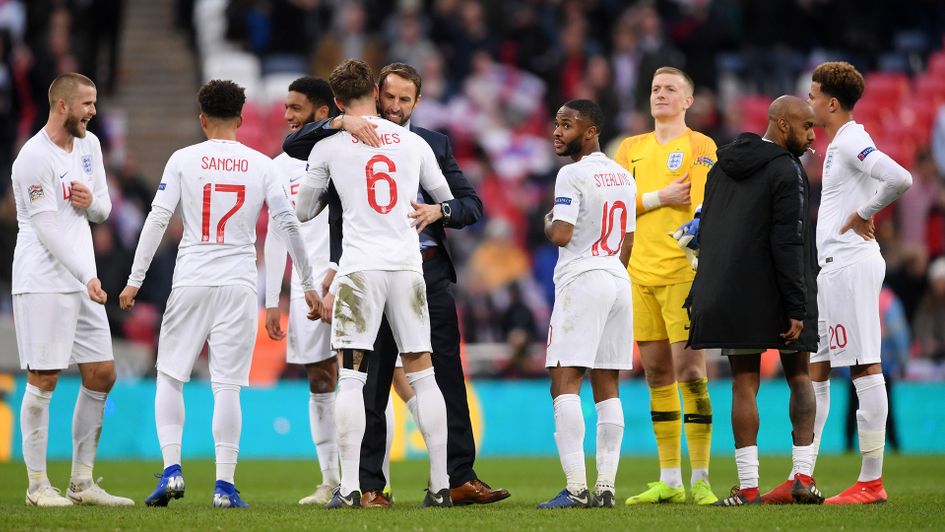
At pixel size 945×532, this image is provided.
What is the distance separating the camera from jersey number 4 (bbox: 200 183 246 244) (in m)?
8.51

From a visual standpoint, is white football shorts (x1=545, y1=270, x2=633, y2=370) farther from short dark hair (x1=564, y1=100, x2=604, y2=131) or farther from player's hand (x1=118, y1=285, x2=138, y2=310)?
player's hand (x1=118, y1=285, x2=138, y2=310)

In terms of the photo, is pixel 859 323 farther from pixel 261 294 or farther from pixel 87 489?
pixel 261 294

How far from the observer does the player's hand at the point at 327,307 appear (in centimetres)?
870

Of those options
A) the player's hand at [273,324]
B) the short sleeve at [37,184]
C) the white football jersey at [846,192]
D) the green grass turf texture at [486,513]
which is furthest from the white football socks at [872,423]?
the short sleeve at [37,184]

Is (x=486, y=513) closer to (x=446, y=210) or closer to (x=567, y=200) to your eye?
(x=446, y=210)

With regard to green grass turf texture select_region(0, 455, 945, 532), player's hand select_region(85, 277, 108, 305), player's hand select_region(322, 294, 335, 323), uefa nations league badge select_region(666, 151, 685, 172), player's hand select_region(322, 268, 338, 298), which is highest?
uefa nations league badge select_region(666, 151, 685, 172)

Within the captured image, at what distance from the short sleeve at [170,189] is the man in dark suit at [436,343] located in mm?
713

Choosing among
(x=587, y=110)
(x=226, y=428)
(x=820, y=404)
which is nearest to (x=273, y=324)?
(x=226, y=428)

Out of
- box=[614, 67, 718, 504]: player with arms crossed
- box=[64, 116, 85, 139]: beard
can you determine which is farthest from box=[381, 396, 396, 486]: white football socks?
box=[64, 116, 85, 139]: beard

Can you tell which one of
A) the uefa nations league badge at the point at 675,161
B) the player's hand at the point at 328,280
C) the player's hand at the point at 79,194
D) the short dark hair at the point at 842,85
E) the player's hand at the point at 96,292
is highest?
the short dark hair at the point at 842,85

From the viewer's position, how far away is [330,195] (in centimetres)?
838

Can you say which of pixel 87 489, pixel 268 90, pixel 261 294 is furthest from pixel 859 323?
pixel 268 90

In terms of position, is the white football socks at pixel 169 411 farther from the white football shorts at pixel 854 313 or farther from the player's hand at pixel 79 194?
the white football shorts at pixel 854 313

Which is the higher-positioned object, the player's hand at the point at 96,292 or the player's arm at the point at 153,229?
the player's arm at the point at 153,229
